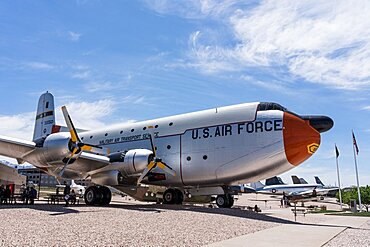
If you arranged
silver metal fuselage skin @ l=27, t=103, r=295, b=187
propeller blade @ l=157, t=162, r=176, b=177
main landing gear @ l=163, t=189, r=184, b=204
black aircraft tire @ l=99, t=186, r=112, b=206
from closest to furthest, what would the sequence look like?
1. silver metal fuselage skin @ l=27, t=103, r=295, b=187
2. propeller blade @ l=157, t=162, r=176, b=177
3. black aircraft tire @ l=99, t=186, r=112, b=206
4. main landing gear @ l=163, t=189, r=184, b=204

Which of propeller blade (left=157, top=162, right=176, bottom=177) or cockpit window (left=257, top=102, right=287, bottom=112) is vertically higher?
cockpit window (left=257, top=102, right=287, bottom=112)

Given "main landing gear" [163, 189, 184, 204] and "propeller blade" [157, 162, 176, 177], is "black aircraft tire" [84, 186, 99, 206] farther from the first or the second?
"main landing gear" [163, 189, 184, 204]

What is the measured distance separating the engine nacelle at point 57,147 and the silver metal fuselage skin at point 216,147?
0.63ft

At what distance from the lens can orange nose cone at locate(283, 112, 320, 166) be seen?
1728cm

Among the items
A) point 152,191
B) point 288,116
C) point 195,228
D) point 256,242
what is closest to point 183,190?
point 152,191

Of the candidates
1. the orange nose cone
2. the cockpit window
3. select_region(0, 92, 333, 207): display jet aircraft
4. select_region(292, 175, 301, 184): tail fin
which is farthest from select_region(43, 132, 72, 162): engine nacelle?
select_region(292, 175, 301, 184): tail fin

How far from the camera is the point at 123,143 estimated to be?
2300 centimetres

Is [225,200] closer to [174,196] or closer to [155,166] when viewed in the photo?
[174,196]

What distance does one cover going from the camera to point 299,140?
17266mm

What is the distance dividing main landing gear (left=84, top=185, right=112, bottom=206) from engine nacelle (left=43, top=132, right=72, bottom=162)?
3779mm

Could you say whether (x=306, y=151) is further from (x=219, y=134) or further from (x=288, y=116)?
(x=219, y=134)

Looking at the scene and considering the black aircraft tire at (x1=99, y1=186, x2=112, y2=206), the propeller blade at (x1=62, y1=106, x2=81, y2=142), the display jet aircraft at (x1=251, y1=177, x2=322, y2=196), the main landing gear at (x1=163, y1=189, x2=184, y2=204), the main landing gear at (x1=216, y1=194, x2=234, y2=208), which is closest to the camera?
the propeller blade at (x1=62, y1=106, x2=81, y2=142)

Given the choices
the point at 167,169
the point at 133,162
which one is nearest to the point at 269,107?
Result: the point at 167,169

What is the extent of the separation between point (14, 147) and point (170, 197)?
9.77 m
